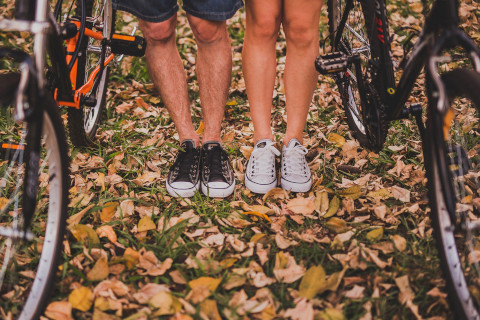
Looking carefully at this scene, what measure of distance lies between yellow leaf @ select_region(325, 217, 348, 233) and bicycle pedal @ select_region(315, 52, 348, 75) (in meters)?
0.75

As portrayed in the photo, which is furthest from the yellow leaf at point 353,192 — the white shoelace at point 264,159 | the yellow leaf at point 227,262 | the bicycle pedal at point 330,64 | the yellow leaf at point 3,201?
the yellow leaf at point 3,201

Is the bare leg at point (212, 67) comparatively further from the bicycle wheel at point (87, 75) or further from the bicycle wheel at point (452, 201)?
the bicycle wheel at point (452, 201)

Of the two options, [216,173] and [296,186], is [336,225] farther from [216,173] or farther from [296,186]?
[216,173]

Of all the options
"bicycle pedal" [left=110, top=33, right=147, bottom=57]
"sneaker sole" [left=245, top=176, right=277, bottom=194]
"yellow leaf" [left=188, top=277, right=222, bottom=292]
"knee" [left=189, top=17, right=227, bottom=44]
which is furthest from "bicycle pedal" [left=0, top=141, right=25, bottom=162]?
"sneaker sole" [left=245, top=176, right=277, bottom=194]

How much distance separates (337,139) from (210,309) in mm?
1617

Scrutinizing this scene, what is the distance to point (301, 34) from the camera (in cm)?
211

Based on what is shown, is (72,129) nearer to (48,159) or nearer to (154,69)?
(154,69)

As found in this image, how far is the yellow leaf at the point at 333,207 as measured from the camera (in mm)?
2141

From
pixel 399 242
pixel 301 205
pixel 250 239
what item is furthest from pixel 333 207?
pixel 250 239

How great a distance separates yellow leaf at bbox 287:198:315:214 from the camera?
2.16 m

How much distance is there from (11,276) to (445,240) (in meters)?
Result: 1.78

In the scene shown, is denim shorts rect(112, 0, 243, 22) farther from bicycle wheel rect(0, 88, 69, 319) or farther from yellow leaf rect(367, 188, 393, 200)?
yellow leaf rect(367, 188, 393, 200)

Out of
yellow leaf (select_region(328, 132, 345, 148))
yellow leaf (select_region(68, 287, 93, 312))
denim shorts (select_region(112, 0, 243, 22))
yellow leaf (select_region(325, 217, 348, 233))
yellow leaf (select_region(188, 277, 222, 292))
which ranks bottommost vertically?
yellow leaf (select_region(68, 287, 93, 312))

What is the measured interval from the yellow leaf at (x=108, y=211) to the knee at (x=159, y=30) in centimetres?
91
